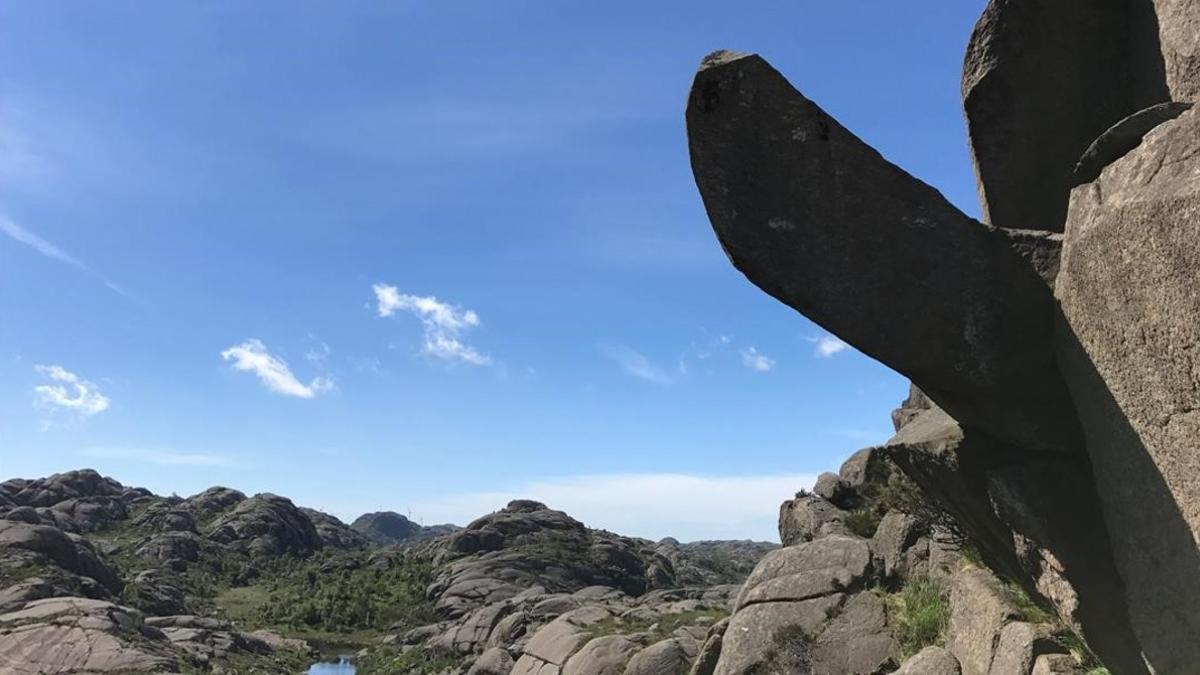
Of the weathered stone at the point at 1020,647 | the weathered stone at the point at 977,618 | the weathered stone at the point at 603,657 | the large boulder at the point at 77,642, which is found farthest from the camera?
the large boulder at the point at 77,642

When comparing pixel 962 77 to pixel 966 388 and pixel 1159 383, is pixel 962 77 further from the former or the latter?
pixel 1159 383

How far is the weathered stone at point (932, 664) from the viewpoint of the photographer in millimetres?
13727

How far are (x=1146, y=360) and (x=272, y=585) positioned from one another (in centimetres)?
14275

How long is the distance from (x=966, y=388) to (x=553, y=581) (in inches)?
3843

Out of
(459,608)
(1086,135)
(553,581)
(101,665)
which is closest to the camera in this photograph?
(1086,135)

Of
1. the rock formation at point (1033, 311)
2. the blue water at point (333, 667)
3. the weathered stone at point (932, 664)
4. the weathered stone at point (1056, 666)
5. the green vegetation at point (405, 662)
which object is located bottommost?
the blue water at point (333, 667)

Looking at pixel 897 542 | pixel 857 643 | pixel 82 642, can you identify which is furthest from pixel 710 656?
pixel 82 642

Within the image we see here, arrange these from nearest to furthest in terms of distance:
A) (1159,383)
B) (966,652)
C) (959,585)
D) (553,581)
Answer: (1159,383)
(966,652)
(959,585)
(553,581)

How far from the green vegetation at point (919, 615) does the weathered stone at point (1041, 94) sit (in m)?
9.06

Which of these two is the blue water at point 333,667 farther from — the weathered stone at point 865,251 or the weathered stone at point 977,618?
the weathered stone at point 865,251

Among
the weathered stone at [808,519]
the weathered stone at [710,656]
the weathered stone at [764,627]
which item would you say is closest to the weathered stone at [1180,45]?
the weathered stone at [764,627]

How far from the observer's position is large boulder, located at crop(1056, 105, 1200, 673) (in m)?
6.85

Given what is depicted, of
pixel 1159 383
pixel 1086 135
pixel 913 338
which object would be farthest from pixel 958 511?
pixel 1086 135

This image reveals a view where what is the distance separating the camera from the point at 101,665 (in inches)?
2051
